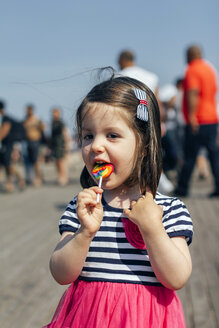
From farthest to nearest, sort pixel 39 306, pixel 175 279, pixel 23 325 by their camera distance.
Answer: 1. pixel 39 306
2. pixel 23 325
3. pixel 175 279

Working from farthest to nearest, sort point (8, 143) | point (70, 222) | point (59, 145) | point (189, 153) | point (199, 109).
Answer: point (59, 145) → point (8, 143) → point (189, 153) → point (199, 109) → point (70, 222)

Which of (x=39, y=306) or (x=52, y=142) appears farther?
(x=52, y=142)

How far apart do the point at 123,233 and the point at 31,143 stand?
9261 millimetres

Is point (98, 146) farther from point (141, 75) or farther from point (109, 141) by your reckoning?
point (141, 75)

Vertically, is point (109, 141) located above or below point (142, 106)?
below

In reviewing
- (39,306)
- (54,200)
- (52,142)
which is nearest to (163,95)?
(52,142)

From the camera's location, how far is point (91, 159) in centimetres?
167

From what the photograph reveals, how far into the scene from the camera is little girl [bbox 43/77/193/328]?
5.18 ft

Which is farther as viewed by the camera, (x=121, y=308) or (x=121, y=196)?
(x=121, y=196)

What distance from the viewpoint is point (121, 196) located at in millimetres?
1786

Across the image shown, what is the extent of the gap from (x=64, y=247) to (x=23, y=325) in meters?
1.44

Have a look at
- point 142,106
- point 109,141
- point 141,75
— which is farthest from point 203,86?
point 109,141

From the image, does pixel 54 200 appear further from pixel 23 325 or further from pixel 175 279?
pixel 175 279

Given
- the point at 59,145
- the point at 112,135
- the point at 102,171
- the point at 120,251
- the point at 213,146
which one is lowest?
the point at 59,145
